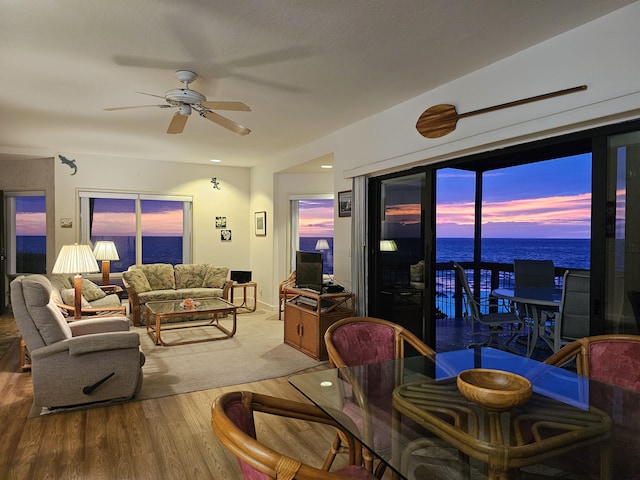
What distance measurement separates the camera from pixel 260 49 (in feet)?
10.1

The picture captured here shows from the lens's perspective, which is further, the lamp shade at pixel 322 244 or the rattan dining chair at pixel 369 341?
the lamp shade at pixel 322 244

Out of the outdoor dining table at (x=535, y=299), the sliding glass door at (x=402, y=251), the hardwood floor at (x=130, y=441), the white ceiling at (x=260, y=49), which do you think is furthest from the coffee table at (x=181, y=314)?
the outdoor dining table at (x=535, y=299)

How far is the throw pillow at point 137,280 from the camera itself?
652 centimetres

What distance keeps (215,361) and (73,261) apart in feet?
5.88

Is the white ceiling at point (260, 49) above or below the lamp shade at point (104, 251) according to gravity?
above

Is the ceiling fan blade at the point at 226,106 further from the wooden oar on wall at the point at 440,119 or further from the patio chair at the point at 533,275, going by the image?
the patio chair at the point at 533,275

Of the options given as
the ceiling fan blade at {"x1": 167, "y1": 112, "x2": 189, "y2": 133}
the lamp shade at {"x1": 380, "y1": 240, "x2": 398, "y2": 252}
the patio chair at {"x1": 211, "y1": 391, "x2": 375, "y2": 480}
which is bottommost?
the patio chair at {"x1": 211, "y1": 391, "x2": 375, "y2": 480}

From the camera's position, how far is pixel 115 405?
3.45 meters

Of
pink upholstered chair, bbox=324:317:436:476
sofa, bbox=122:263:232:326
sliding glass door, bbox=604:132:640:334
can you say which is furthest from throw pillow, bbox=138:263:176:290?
sliding glass door, bbox=604:132:640:334

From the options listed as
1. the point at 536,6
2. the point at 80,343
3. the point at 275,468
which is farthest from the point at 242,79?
the point at 275,468

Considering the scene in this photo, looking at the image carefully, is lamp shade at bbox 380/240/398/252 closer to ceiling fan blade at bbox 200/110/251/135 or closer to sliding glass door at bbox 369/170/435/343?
sliding glass door at bbox 369/170/435/343

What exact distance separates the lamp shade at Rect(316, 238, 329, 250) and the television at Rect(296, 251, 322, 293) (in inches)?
101

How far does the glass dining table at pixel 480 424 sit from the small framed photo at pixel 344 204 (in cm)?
334

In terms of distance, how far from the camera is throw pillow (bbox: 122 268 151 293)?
6516mm
